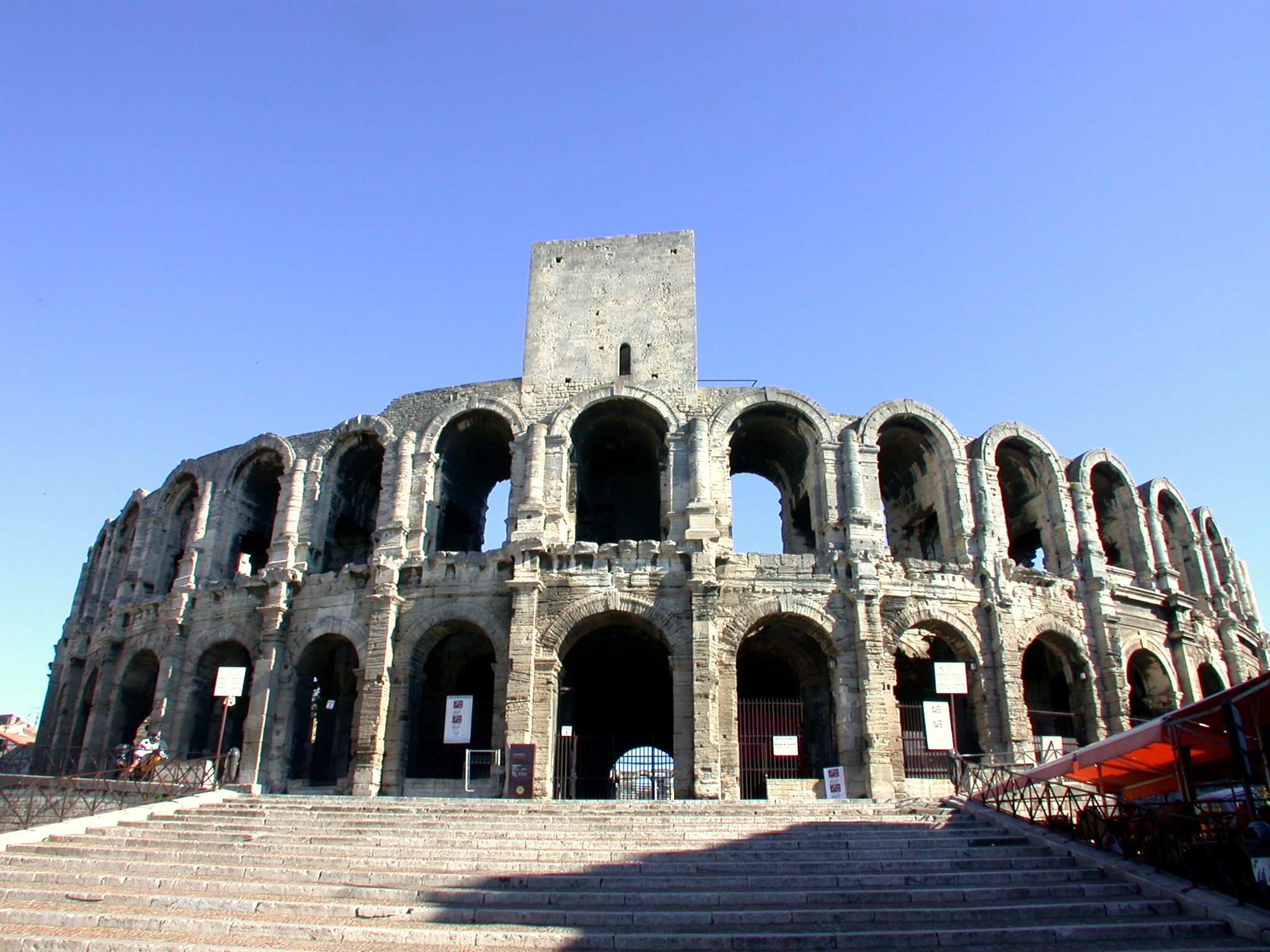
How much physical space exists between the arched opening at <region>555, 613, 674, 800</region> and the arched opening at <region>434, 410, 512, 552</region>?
4396 mm

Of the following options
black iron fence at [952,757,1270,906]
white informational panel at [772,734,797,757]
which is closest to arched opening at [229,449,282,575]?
white informational panel at [772,734,797,757]

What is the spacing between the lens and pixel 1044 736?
66.0 ft

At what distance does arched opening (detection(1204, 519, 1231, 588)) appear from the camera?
27250 millimetres

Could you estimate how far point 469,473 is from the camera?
2550cm

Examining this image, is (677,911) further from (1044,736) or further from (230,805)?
(1044,736)

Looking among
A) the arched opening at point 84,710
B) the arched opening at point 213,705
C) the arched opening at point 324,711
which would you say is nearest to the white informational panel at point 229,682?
the arched opening at point 324,711

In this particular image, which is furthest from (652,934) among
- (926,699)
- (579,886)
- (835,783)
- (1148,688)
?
(1148,688)

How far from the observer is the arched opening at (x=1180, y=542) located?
84.1 feet

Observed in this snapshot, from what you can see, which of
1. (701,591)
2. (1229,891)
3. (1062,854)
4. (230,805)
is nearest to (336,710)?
(230,805)

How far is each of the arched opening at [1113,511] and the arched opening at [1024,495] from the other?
1636mm

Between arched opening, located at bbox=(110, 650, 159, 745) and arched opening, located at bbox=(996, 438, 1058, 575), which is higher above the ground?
arched opening, located at bbox=(996, 438, 1058, 575)

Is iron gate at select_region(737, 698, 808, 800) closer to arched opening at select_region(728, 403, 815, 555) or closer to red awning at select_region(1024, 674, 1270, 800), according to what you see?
arched opening at select_region(728, 403, 815, 555)

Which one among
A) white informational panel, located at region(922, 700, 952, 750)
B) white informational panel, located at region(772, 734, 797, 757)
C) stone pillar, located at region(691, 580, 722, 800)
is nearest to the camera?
stone pillar, located at region(691, 580, 722, 800)

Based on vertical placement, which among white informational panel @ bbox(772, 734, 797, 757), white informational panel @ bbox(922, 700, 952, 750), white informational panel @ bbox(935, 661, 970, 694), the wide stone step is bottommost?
the wide stone step
